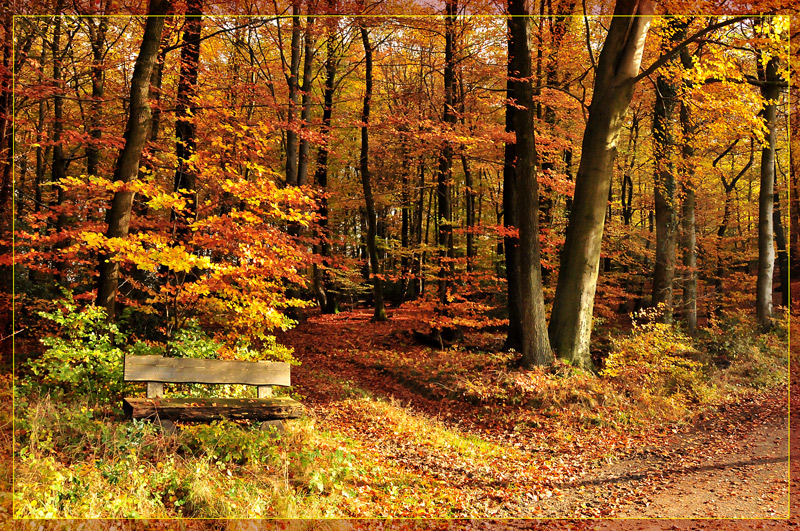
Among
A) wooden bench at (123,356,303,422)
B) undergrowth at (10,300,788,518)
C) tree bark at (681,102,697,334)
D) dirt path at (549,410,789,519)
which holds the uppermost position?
tree bark at (681,102,697,334)

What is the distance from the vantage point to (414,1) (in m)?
15.3

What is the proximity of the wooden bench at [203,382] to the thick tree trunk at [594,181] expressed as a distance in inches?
219

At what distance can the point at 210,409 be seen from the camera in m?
6.04

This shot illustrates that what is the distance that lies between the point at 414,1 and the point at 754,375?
12.9 meters

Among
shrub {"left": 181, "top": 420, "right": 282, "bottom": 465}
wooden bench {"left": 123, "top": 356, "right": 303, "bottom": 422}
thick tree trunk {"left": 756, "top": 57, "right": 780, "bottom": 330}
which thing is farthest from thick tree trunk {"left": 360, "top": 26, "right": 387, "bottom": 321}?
thick tree trunk {"left": 756, "top": 57, "right": 780, "bottom": 330}

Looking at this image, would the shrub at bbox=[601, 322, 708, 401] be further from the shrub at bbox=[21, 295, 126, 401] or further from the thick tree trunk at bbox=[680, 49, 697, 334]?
the shrub at bbox=[21, 295, 126, 401]

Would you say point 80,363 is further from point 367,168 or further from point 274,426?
point 367,168

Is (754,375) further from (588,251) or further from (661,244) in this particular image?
(588,251)

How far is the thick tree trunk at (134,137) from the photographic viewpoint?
7973 mm

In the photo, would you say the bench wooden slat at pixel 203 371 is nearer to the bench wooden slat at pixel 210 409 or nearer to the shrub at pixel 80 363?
the bench wooden slat at pixel 210 409

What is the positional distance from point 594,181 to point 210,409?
747 centimetres

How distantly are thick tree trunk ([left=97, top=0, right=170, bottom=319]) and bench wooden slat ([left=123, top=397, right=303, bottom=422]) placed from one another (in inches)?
110

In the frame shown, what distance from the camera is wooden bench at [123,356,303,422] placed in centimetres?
579

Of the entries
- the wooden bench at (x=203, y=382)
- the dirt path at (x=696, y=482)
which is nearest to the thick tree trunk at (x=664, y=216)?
the dirt path at (x=696, y=482)
